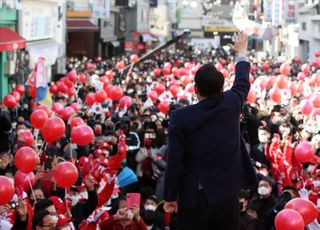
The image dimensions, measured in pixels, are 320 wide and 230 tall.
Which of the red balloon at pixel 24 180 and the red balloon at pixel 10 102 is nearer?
the red balloon at pixel 24 180

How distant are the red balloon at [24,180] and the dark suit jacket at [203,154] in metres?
3.63

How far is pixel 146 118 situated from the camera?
12812 millimetres

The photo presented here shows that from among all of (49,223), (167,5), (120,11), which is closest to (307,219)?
(49,223)

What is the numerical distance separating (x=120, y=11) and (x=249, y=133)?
156ft

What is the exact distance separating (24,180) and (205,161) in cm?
383

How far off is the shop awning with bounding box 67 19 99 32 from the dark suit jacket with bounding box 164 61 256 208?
37.4m

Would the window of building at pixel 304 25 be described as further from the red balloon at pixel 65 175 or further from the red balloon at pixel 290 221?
the red balloon at pixel 290 221

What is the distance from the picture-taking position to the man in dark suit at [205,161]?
415 centimetres

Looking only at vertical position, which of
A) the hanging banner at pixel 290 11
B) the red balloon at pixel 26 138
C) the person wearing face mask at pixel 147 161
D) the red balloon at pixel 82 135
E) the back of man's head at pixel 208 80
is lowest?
the person wearing face mask at pixel 147 161

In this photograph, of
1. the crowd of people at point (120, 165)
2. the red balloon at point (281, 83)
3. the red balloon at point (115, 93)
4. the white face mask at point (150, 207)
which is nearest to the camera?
the crowd of people at point (120, 165)

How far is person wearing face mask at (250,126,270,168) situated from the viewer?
10023 mm

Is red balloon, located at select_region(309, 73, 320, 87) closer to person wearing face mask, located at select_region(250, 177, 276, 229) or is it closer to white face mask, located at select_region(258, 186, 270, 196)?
person wearing face mask, located at select_region(250, 177, 276, 229)

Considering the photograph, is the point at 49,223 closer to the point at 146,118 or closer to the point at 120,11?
the point at 146,118

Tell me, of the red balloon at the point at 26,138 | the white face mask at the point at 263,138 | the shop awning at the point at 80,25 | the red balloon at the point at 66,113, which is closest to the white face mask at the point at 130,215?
the red balloon at the point at 26,138
